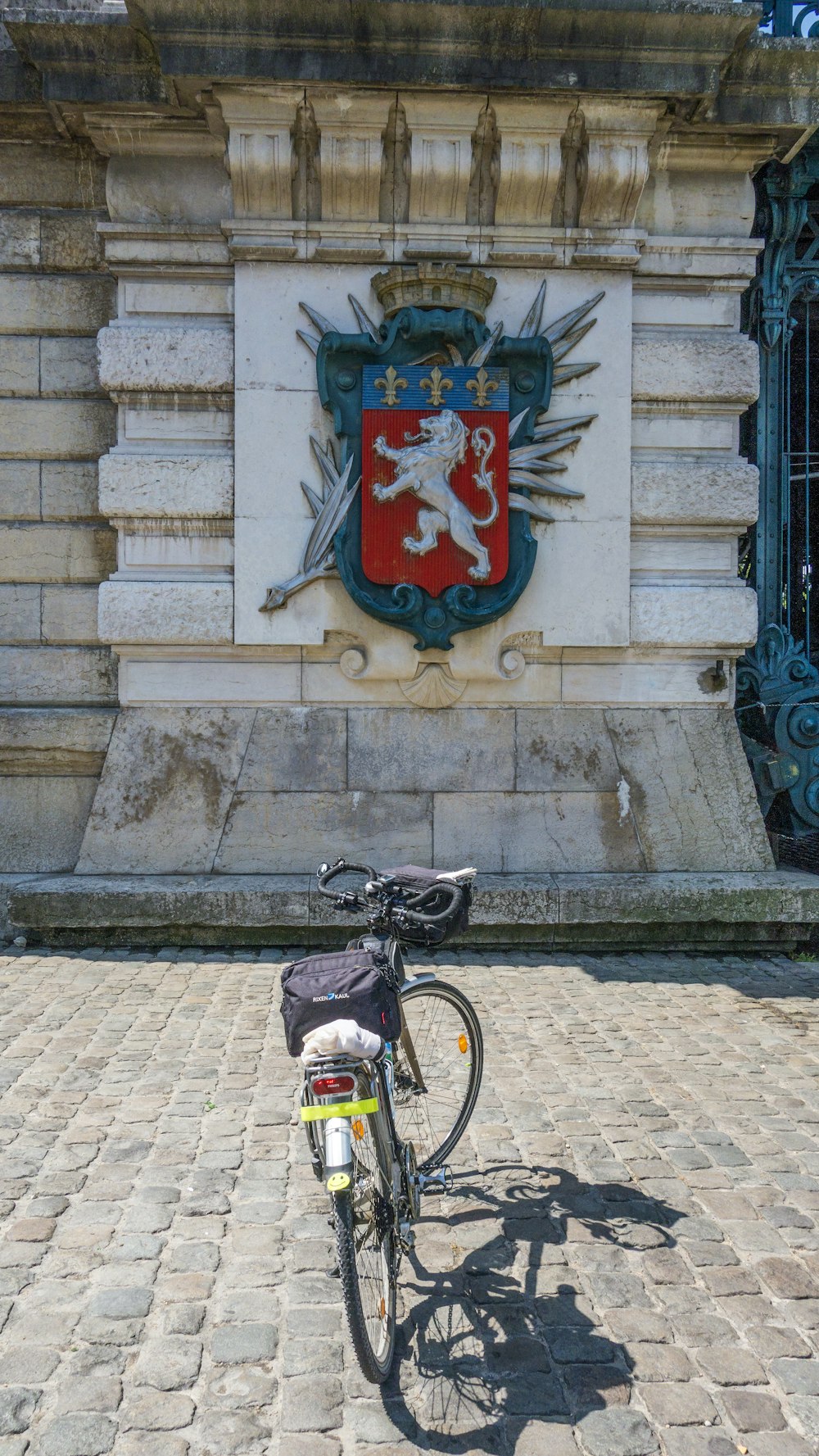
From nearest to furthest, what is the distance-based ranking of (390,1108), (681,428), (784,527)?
(390,1108) → (681,428) → (784,527)

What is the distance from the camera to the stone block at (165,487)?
7.05 meters

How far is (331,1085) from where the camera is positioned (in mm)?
2488

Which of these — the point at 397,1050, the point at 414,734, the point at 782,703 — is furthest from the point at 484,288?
the point at 397,1050

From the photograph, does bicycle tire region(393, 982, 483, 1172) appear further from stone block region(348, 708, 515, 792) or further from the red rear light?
stone block region(348, 708, 515, 792)

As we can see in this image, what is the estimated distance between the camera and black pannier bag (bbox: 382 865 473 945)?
319 cm

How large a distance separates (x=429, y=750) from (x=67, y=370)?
3.47 meters

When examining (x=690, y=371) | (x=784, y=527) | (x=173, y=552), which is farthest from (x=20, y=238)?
(x=784, y=527)

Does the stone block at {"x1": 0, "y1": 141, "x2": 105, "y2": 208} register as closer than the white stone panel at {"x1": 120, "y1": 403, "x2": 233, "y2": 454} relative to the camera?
No

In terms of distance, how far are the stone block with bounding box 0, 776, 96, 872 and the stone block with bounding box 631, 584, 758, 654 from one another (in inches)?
148

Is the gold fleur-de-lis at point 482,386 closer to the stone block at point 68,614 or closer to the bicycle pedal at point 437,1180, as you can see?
the stone block at point 68,614

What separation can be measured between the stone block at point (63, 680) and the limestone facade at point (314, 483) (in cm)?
2

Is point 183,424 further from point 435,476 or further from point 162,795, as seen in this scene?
point 162,795

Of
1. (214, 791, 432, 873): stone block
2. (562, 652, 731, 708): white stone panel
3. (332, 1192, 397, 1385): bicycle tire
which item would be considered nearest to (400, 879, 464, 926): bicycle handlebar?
(332, 1192, 397, 1385): bicycle tire

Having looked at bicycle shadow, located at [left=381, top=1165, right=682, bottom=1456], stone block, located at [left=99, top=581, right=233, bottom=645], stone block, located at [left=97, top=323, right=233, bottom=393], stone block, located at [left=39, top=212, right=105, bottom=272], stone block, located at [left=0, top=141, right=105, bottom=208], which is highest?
stone block, located at [left=0, top=141, right=105, bottom=208]
